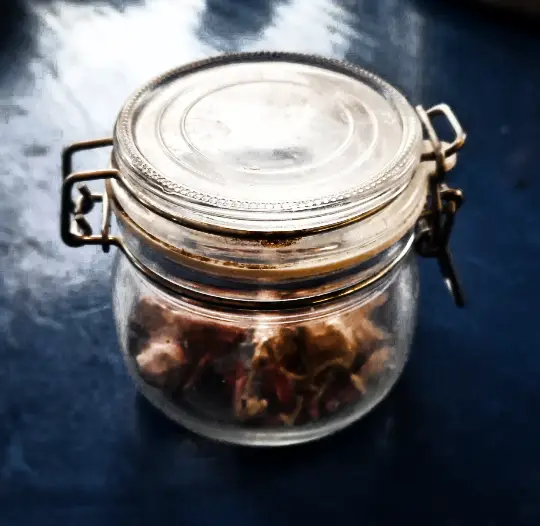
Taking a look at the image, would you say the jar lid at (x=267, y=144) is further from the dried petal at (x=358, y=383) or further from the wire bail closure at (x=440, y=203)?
the dried petal at (x=358, y=383)

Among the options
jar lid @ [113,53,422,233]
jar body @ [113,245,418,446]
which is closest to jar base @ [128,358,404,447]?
jar body @ [113,245,418,446]

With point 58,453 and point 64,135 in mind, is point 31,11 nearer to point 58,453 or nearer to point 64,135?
point 64,135

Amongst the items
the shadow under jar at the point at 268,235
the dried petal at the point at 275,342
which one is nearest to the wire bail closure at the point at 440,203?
the shadow under jar at the point at 268,235

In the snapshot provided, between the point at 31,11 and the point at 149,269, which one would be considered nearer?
the point at 149,269

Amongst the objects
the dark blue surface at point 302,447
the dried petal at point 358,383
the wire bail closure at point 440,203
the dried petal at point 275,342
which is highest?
the wire bail closure at point 440,203

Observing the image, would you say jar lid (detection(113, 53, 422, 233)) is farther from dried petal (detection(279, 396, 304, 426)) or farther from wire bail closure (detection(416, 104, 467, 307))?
dried petal (detection(279, 396, 304, 426))

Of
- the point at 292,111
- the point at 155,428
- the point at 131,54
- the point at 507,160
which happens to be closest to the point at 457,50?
the point at 507,160

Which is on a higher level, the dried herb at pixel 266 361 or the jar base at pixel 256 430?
the dried herb at pixel 266 361
